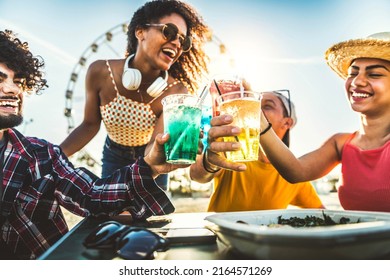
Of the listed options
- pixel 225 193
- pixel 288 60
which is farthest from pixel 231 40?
pixel 225 193

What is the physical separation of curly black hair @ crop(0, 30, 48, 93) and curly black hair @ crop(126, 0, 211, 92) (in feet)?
2.10

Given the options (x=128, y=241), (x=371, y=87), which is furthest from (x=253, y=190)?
(x=128, y=241)

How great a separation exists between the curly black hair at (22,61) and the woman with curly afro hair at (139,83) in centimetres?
40

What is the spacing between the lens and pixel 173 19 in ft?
6.38

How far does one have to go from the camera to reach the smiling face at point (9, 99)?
1.17 m

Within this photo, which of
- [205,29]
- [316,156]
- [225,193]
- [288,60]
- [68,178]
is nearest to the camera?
[68,178]

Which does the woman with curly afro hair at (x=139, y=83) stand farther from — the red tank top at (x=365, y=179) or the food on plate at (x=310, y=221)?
the food on plate at (x=310, y=221)

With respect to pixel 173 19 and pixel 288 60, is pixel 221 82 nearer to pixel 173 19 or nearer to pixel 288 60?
pixel 288 60

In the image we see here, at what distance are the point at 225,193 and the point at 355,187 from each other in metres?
0.68

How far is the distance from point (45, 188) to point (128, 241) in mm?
639

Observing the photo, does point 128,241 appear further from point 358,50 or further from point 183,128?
point 358,50

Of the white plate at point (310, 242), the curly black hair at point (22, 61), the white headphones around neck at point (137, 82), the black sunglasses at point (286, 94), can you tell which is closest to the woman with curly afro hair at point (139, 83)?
the white headphones around neck at point (137, 82)

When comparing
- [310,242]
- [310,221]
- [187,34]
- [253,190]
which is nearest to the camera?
[310,242]

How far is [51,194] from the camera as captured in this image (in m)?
1.17
